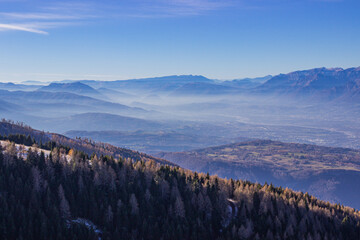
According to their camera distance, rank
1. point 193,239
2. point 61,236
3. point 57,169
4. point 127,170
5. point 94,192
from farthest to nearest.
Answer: point 127,170 < point 57,169 < point 94,192 < point 193,239 < point 61,236

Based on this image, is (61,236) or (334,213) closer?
(61,236)

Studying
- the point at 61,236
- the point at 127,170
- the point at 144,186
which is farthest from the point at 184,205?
the point at 61,236

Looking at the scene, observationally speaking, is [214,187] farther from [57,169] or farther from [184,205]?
[57,169]

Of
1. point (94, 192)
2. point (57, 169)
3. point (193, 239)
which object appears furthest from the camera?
point (57, 169)

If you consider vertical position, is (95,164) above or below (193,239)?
above

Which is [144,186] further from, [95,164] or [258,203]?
[258,203]

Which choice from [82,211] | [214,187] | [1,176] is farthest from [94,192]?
[214,187]
